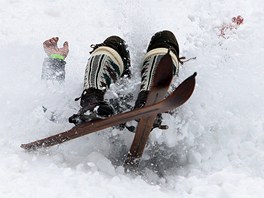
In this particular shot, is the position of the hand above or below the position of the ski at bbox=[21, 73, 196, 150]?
above

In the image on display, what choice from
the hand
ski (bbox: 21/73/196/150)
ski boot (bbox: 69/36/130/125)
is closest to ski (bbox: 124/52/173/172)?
ski (bbox: 21/73/196/150)

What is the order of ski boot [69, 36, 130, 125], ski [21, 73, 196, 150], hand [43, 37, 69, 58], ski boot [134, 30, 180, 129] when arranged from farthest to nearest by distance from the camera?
hand [43, 37, 69, 58] < ski boot [134, 30, 180, 129] < ski boot [69, 36, 130, 125] < ski [21, 73, 196, 150]

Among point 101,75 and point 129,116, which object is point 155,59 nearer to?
point 101,75

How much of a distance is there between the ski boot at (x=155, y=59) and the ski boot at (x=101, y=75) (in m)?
0.15

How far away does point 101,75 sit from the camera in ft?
8.43

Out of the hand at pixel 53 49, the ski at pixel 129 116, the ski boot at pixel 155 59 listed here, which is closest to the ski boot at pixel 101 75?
the ski at pixel 129 116

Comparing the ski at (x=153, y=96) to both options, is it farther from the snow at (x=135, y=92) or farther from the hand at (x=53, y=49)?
the hand at (x=53, y=49)

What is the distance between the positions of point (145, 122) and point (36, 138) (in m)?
0.64

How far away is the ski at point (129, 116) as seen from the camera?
6.97ft

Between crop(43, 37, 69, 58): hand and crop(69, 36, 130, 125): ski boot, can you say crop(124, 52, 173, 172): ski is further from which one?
crop(43, 37, 69, 58): hand

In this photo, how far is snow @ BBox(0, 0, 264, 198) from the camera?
7.14ft

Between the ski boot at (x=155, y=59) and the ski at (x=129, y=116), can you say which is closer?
the ski at (x=129, y=116)

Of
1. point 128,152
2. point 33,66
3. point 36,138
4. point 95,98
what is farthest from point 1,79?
point 128,152

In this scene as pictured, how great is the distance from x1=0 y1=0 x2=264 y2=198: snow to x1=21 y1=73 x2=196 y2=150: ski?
0.07 m
